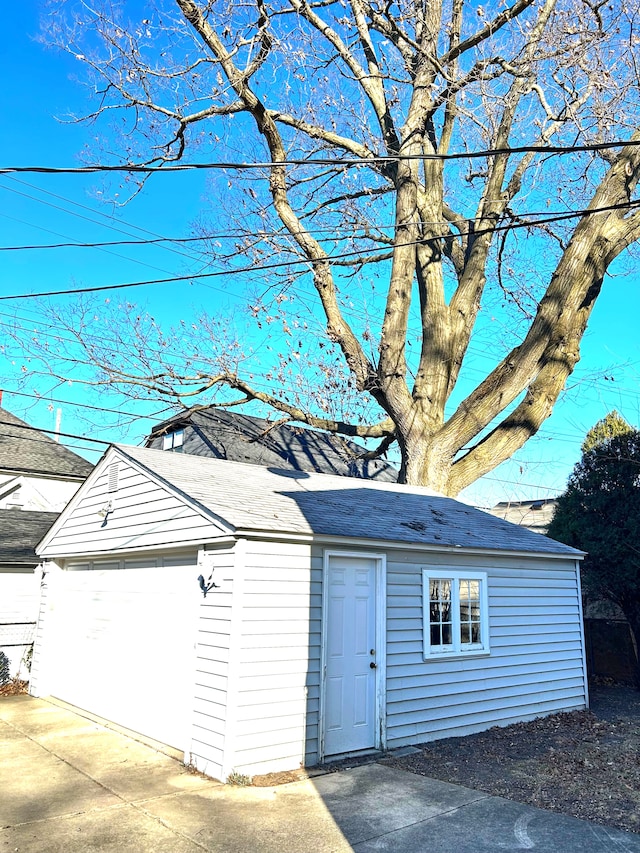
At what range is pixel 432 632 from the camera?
852 cm

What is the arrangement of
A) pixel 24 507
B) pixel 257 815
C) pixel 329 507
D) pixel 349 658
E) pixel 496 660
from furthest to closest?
1. pixel 24 507
2. pixel 496 660
3. pixel 329 507
4. pixel 349 658
5. pixel 257 815

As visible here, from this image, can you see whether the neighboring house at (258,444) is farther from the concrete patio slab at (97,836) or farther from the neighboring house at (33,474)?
the concrete patio slab at (97,836)

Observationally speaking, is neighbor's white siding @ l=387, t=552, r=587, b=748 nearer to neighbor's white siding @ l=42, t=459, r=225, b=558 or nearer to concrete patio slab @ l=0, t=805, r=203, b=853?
neighbor's white siding @ l=42, t=459, r=225, b=558

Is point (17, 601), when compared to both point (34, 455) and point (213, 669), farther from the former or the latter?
point (34, 455)

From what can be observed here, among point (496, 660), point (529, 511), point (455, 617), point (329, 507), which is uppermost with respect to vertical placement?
point (529, 511)

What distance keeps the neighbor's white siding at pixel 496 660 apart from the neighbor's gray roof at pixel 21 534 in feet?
26.3

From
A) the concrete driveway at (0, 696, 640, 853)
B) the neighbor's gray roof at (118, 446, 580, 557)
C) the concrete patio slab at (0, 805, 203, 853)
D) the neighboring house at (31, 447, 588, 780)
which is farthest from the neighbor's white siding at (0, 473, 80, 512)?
the concrete patio slab at (0, 805, 203, 853)

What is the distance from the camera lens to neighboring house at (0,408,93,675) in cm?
1249

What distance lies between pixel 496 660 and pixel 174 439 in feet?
45.1

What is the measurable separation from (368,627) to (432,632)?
3.98 feet

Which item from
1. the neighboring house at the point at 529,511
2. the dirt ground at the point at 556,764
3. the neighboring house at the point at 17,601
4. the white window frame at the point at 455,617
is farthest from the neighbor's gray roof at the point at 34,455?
the neighboring house at the point at 529,511

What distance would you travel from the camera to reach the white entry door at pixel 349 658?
727 cm

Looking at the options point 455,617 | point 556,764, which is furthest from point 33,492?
point 556,764

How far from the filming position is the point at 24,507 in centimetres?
1894
